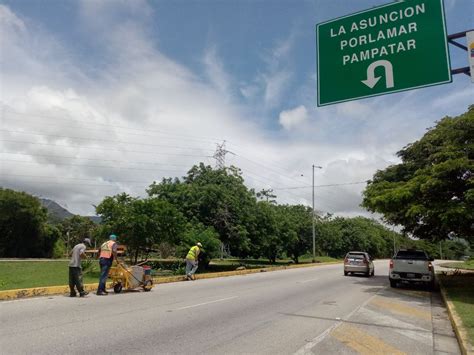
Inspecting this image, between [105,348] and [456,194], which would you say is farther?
[456,194]

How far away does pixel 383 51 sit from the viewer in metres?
7.96

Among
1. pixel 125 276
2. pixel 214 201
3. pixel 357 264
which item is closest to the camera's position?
pixel 125 276

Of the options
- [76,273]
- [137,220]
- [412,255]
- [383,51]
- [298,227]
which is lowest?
[76,273]

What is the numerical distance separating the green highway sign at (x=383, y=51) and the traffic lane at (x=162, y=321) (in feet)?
16.0

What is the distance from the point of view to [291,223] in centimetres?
5288

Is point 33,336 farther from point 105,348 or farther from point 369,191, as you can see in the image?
point 369,191

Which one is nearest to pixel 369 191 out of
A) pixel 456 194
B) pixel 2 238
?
pixel 456 194

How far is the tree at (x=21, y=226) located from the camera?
6050 cm

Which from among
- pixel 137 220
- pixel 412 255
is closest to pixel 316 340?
pixel 412 255

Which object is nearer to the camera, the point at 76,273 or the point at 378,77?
the point at 378,77

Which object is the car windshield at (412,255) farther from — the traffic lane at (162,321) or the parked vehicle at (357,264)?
the traffic lane at (162,321)

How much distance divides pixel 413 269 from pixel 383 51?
570 inches

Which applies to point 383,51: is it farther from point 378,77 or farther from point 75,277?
point 75,277

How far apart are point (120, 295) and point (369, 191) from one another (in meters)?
12.4
